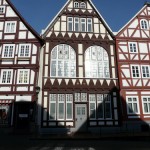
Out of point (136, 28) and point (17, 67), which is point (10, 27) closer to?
point (17, 67)

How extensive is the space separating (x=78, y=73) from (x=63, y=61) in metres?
2.22

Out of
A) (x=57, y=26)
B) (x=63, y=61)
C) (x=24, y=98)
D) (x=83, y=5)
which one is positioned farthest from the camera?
(x=83, y=5)

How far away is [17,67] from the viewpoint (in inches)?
858

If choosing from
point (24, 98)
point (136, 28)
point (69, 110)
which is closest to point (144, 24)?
point (136, 28)

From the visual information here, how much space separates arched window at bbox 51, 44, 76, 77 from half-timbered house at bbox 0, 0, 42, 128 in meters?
1.90

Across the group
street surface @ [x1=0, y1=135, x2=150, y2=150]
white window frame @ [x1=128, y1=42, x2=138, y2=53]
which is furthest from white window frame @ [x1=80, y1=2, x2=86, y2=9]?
street surface @ [x1=0, y1=135, x2=150, y2=150]

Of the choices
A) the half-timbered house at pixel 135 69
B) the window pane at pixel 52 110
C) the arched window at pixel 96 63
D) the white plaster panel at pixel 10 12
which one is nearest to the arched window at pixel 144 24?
the half-timbered house at pixel 135 69

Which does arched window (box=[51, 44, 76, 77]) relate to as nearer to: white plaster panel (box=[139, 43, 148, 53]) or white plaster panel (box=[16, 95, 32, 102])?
white plaster panel (box=[16, 95, 32, 102])

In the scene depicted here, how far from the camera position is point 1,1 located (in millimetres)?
23922

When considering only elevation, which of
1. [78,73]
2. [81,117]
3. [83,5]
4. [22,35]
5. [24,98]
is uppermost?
[83,5]

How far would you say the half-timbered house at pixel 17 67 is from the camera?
67.2 ft

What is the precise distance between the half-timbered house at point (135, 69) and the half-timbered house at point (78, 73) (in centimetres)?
93

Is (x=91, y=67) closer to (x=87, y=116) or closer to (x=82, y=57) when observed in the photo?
(x=82, y=57)

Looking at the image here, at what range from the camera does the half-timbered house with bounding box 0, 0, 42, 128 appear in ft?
67.2
